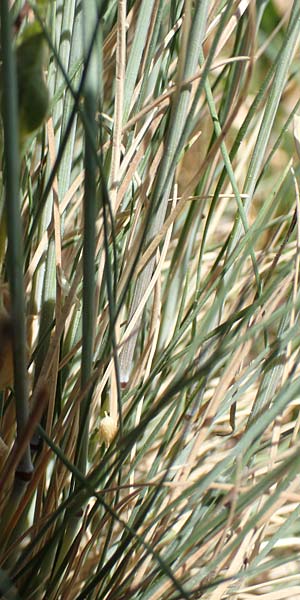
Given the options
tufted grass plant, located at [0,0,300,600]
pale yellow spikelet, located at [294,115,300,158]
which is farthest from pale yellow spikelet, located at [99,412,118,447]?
pale yellow spikelet, located at [294,115,300,158]

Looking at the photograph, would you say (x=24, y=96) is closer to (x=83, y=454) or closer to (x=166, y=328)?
(x=83, y=454)

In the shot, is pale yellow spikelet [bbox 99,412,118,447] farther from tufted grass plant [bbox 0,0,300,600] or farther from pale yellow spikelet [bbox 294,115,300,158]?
pale yellow spikelet [bbox 294,115,300,158]

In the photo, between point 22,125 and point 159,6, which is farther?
point 159,6

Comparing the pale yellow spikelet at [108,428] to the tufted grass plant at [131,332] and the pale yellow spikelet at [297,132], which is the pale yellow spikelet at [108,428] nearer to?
the tufted grass plant at [131,332]

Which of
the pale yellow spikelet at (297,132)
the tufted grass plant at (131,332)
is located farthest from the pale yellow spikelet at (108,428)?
the pale yellow spikelet at (297,132)

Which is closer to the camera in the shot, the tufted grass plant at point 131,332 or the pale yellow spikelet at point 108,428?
the tufted grass plant at point 131,332

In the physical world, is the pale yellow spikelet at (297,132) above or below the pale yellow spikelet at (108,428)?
above

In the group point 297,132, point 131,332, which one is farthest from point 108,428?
point 297,132

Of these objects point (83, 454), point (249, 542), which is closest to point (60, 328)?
point (83, 454)
